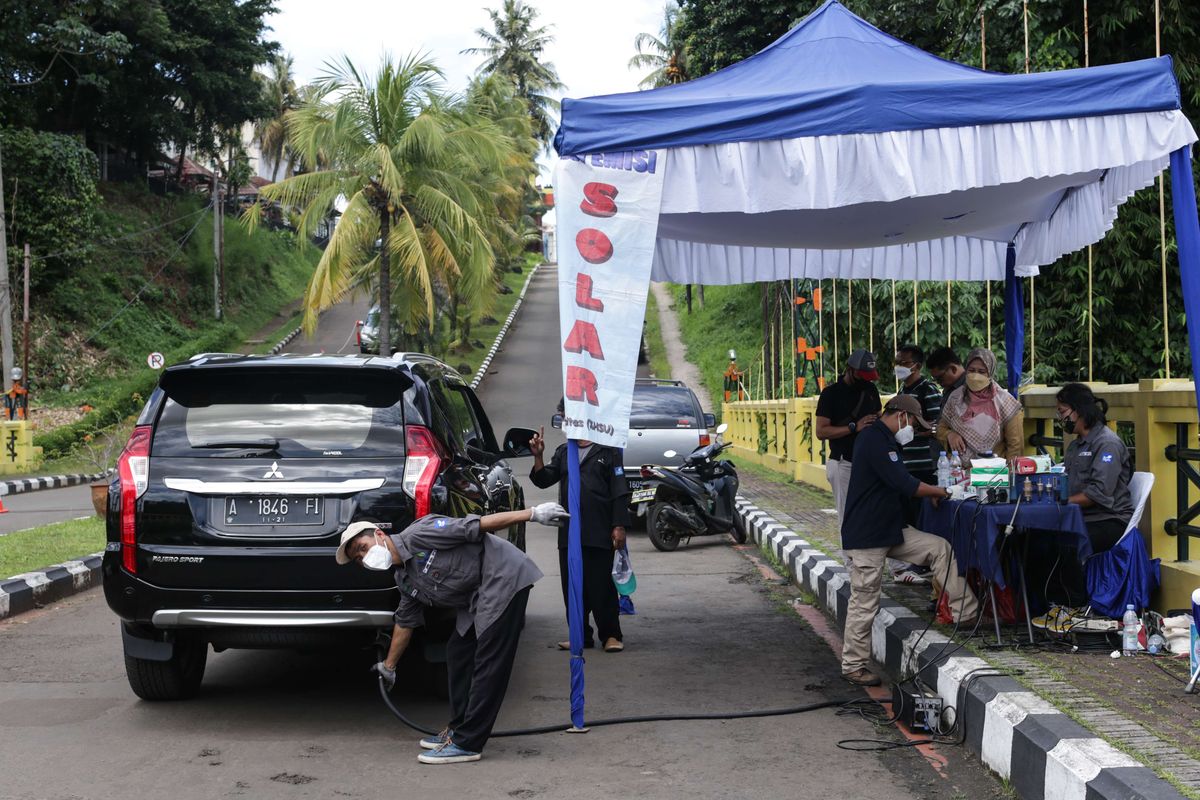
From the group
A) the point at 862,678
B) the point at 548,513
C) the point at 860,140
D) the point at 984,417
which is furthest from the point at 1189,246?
the point at 548,513

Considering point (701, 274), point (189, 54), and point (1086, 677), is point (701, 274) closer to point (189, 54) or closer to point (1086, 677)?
point (1086, 677)

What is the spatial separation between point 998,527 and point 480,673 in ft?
9.94

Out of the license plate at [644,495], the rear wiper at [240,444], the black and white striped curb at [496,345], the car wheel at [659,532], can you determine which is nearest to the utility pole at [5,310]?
the black and white striped curb at [496,345]

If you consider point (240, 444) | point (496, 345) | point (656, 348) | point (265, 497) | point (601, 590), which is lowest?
point (601, 590)

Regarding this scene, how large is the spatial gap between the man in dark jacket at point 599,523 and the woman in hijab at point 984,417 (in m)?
2.46

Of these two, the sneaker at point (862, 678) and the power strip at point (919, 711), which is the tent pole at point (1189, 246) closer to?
the power strip at point (919, 711)

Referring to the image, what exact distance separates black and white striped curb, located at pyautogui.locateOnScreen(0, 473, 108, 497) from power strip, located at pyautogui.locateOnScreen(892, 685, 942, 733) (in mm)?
19914

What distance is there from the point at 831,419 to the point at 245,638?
4400 mm

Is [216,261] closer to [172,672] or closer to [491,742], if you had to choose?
[172,672]

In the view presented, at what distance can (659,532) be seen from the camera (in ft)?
42.6

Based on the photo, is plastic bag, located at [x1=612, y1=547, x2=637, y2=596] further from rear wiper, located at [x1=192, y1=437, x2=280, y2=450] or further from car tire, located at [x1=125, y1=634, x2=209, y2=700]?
rear wiper, located at [x1=192, y1=437, x2=280, y2=450]

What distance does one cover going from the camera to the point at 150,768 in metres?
5.23

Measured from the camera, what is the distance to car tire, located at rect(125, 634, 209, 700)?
6.29m

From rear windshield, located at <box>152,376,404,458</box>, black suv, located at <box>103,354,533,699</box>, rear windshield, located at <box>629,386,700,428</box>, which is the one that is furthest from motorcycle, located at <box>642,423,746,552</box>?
rear windshield, located at <box>152,376,404,458</box>
